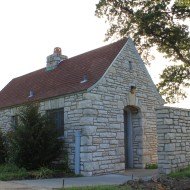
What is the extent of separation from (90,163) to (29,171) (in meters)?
2.30

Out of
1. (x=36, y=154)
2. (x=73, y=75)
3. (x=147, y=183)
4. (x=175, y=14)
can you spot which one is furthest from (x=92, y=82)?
(x=175, y=14)

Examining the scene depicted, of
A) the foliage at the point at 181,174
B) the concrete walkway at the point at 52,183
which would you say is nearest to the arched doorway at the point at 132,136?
the concrete walkway at the point at 52,183

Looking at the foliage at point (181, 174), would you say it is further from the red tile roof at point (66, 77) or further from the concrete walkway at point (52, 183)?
the red tile roof at point (66, 77)

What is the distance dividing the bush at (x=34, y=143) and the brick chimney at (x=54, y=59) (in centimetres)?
524

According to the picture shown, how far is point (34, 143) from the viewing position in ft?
44.4

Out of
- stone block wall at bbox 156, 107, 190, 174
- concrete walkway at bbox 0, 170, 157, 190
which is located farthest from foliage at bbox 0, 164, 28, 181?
stone block wall at bbox 156, 107, 190, 174

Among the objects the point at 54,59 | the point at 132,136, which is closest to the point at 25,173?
the point at 132,136

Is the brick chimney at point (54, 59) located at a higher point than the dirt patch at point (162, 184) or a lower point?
higher

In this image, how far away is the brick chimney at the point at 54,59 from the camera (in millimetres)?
18886

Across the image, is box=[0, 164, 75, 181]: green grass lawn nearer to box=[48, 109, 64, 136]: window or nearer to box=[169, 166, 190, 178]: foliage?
box=[48, 109, 64, 136]: window

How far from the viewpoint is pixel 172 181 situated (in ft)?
33.3

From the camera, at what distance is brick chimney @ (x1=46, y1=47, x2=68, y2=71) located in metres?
18.9

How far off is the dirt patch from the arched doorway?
5322 mm

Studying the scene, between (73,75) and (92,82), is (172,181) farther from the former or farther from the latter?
(73,75)
